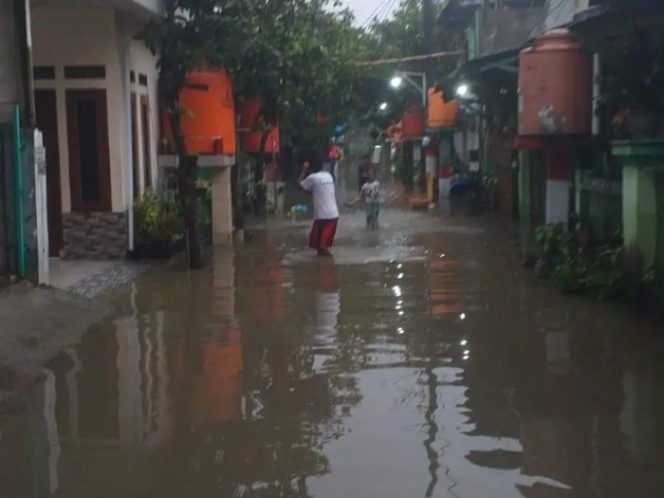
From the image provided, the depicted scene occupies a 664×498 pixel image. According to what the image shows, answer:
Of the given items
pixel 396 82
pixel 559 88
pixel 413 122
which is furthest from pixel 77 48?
pixel 413 122

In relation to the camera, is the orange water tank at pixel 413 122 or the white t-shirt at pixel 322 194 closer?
the white t-shirt at pixel 322 194

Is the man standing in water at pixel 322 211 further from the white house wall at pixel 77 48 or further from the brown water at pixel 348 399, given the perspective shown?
the brown water at pixel 348 399

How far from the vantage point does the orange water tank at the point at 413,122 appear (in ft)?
131

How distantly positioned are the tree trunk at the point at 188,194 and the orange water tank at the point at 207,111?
1.57 meters

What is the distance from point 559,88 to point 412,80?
82.3 feet

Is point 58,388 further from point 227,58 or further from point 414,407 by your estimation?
point 227,58

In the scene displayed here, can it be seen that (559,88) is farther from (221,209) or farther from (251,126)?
(251,126)

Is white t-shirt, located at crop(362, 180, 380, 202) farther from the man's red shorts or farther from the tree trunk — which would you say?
the tree trunk

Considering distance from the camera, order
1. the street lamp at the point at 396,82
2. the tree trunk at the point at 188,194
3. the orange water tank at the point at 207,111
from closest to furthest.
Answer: the tree trunk at the point at 188,194
the orange water tank at the point at 207,111
the street lamp at the point at 396,82

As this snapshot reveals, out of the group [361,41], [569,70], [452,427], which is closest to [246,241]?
[569,70]

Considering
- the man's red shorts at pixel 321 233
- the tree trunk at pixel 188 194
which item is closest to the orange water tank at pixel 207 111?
the tree trunk at pixel 188 194

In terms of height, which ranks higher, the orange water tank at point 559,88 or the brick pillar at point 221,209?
the orange water tank at point 559,88

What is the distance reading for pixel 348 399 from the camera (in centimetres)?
774

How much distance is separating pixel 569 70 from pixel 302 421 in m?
7.22
